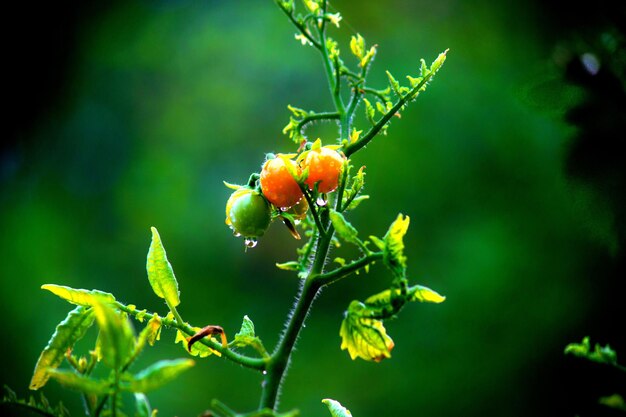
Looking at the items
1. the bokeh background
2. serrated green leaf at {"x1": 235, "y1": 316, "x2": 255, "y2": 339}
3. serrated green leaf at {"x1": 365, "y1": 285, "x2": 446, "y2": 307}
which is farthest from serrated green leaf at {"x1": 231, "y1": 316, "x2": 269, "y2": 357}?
the bokeh background

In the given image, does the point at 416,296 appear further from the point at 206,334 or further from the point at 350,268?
the point at 206,334

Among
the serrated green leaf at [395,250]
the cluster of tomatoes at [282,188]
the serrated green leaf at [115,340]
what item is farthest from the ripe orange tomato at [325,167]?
the serrated green leaf at [115,340]

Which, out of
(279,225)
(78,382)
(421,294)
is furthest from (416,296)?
(279,225)

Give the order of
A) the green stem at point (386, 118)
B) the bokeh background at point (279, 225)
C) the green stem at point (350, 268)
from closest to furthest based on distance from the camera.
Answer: the green stem at point (350, 268)
the green stem at point (386, 118)
the bokeh background at point (279, 225)

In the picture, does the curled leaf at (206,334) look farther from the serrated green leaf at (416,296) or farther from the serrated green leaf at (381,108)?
the serrated green leaf at (381,108)

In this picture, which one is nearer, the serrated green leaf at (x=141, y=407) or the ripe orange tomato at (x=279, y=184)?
the serrated green leaf at (x=141, y=407)

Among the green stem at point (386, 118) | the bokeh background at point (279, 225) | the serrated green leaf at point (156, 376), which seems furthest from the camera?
the bokeh background at point (279, 225)
